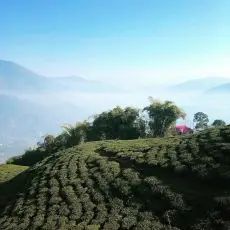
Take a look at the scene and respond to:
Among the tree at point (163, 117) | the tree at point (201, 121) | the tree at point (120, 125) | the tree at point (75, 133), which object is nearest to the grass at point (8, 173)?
the tree at point (120, 125)

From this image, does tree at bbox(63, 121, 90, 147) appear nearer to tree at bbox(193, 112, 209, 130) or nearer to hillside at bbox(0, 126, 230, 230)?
tree at bbox(193, 112, 209, 130)

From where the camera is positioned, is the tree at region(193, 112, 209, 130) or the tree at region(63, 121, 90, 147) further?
the tree at region(193, 112, 209, 130)

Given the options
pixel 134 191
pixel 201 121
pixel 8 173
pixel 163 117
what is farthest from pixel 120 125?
pixel 134 191

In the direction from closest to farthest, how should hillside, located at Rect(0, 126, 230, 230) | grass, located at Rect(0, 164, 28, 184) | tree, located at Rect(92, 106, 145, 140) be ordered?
1. hillside, located at Rect(0, 126, 230, 230)
2. grass, located at Rect(0, 164, 28, 184)
3. tree, located at Rect(92, 106, 145, 140)

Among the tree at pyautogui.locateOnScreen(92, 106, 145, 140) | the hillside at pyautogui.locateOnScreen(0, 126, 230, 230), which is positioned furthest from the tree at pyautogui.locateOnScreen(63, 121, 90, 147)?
the hillside at pyautogui.locateOnScreen(0, 126, 230, 230)

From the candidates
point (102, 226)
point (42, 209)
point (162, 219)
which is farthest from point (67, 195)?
point (162, 219)

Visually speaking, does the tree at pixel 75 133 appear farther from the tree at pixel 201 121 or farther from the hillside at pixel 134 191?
the hillside at pixel 134 191

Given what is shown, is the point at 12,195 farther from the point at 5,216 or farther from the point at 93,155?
the point at 93,155
